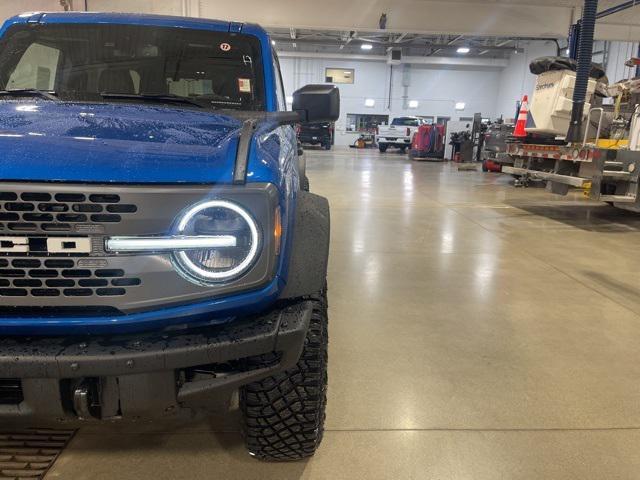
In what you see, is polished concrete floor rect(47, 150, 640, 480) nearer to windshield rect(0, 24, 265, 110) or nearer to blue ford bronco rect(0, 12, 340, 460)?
blue ford bronco rect(0, 12, 340, 460)

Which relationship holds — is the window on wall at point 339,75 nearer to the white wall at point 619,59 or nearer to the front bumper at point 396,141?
the front bumper at point 396,141

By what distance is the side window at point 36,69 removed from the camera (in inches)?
89.7

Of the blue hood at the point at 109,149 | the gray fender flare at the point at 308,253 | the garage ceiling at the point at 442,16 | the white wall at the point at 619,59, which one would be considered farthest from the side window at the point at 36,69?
the white wall at the point at 619,59

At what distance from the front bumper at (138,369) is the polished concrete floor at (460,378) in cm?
44

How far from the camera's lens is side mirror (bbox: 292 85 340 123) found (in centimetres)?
233

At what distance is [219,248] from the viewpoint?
122 centimetres

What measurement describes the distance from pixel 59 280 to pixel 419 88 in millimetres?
29455

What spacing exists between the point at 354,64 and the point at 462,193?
20.9 m

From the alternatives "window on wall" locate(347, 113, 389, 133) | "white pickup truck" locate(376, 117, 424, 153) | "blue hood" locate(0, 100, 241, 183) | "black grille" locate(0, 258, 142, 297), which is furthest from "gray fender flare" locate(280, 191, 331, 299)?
"window on wall" locate(347, 113, 389, 133)

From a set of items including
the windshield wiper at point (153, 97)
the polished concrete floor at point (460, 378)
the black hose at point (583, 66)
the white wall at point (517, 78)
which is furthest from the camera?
the white wall at point (517, 78)

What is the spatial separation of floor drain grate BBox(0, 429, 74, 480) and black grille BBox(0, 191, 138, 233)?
99cm

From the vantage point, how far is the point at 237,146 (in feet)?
4.41

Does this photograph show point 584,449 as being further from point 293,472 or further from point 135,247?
point 135,247

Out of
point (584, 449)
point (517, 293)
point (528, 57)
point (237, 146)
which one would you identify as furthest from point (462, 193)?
point (528, 57)
